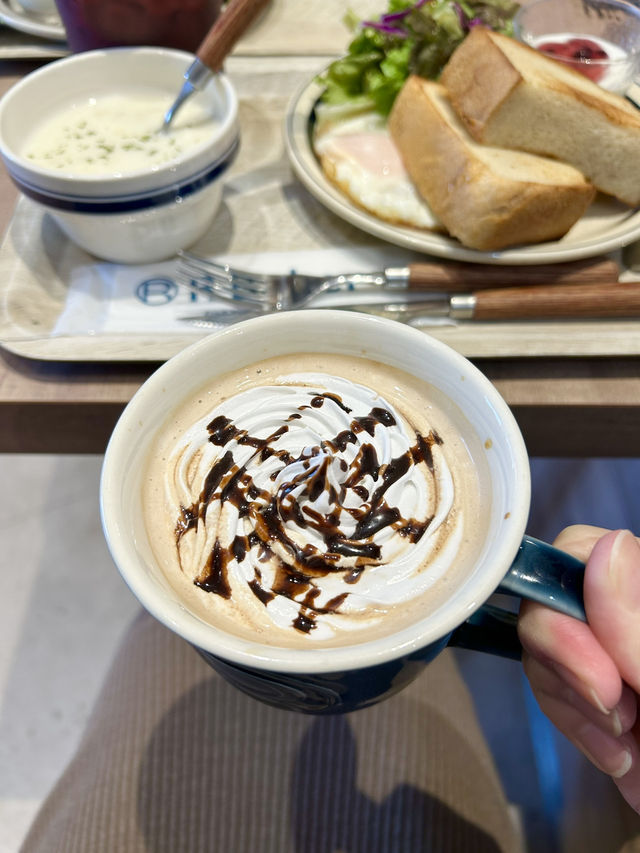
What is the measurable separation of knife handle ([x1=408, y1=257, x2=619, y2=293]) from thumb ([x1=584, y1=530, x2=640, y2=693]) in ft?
1.78

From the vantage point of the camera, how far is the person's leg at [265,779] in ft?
2.74

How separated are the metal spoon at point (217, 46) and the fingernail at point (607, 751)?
1.08 metres

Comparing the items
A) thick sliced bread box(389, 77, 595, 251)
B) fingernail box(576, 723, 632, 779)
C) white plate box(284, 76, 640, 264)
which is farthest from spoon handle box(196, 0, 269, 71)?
fingernail box(576, 723, 632, 779)

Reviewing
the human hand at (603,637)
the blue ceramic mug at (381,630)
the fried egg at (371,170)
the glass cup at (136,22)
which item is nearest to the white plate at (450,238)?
the fried egg at (371,170)

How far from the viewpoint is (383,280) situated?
39.6 inches

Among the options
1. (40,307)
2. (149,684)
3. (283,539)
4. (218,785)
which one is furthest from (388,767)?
(40,307)

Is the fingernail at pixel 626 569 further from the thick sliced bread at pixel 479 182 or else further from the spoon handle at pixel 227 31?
the spoon handle at pixel 227 31

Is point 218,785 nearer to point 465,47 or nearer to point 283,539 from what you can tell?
point 283,539

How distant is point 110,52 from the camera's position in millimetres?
1170

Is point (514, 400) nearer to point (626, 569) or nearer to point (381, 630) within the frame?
point (626, 569)

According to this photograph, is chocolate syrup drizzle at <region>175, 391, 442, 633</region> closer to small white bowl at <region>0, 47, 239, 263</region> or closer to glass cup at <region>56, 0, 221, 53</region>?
small white bowl at <region>0, 47, 239, 263</region>

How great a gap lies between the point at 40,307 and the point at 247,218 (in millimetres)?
387

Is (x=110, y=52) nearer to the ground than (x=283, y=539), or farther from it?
farther from it

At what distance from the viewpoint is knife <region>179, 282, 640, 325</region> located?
0.94 m
